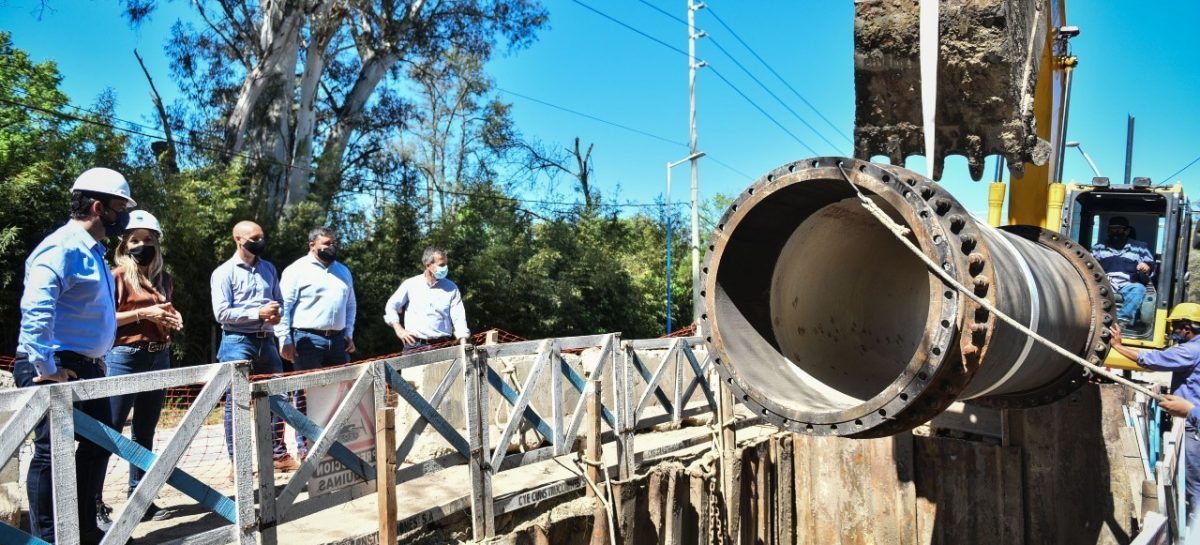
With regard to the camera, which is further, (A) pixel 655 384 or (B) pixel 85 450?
(A) pixel 655 384

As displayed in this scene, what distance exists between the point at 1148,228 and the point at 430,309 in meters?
7.67

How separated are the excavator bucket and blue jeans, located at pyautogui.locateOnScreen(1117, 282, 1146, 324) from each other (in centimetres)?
517

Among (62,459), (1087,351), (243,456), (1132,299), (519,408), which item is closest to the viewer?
(62,459)

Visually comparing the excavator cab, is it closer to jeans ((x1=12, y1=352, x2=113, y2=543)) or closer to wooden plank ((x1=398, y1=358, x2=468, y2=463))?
wooden plank ((x1=398, y1=358, x2=468, y2=463))

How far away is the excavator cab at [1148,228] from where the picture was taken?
28.9 feet

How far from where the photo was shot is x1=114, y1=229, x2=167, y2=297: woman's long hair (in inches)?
171

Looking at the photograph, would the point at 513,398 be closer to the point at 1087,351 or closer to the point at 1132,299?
the point at 1087,351

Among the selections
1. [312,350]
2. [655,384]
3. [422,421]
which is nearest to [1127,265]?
[655,384]

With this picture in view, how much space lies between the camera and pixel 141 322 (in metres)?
4.34

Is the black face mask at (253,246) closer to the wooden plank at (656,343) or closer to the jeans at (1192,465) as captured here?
the wooden plank at (656,343)

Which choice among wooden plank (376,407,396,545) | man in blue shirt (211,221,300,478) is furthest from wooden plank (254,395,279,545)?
man in blue shirt (211,221,300,478)

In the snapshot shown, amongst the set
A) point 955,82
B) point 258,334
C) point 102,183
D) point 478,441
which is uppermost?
point 955,82

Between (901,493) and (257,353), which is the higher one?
(257,353)

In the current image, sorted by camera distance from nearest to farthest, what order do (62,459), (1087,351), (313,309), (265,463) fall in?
(62,459) < (265,463) < (1087,351) < (313,309)
